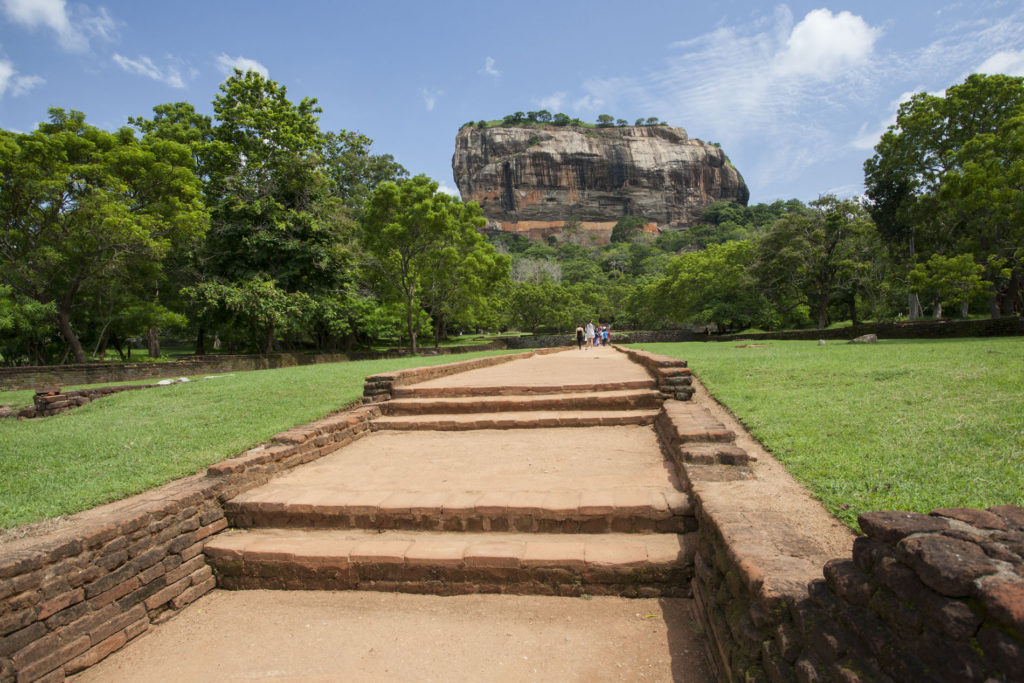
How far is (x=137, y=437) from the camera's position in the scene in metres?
5.73

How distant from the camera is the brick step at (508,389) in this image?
6980 mm

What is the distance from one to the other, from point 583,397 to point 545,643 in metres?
4.21

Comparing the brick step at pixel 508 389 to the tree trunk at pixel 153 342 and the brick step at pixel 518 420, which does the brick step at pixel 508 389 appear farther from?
the tree trunk at pixel 153 342

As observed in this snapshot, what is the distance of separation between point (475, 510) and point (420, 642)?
3.13 ft

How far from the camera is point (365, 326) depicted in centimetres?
2395

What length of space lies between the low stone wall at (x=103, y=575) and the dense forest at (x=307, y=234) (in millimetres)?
14044

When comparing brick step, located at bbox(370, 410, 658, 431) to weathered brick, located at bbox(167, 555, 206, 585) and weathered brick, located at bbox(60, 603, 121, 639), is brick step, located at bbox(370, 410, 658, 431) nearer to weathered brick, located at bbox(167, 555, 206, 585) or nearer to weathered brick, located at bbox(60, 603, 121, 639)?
weathered brick, located at bbox(167, 555, 206, 585)

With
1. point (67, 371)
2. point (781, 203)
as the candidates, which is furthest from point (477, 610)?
point (781, 203)

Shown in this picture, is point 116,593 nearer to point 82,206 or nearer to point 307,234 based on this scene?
point 82,206

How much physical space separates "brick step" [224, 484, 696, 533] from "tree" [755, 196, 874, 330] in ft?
89.8

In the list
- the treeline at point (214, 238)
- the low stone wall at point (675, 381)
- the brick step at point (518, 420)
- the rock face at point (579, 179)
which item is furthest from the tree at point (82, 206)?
the rock face at point (579, 179)

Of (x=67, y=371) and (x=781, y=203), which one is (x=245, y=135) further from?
(x=781, y=203)

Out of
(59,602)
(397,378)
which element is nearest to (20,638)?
(59,602)

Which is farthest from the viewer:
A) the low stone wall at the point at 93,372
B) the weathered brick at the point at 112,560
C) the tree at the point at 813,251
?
the tree at the point at 813,251
